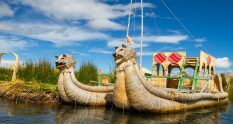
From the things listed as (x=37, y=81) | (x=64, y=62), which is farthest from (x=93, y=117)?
(x=37, y=81)

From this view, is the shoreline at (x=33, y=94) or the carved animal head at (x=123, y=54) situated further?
the shoreline at (x=33, y=94)

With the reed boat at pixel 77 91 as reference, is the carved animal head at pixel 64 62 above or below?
above

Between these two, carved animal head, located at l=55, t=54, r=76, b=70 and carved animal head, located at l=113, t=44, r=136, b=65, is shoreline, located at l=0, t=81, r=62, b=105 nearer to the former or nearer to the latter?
carved animal head, located at l=55, t=54, r=76, b=70

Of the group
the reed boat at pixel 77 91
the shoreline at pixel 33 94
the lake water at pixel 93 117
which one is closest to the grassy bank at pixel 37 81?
the shoreline at pixel 33 94

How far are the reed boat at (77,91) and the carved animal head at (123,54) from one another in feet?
8.16

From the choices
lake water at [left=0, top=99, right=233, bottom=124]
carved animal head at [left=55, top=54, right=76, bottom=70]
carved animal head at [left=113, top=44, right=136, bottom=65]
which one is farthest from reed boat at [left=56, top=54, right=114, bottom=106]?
carved animal head at [left=113, top=44, right=136, bottom=65]

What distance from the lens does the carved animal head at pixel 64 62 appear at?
43.6 ft

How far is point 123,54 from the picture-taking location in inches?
421

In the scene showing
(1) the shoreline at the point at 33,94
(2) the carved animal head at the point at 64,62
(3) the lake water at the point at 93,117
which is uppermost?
(2) the carved animal head at the point at 64,62

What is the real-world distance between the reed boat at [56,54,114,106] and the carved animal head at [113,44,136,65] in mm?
2486

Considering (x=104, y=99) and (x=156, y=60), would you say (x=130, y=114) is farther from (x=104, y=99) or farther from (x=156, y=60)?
(x=156, y=60)

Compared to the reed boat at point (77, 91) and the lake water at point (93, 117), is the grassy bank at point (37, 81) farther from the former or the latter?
the lake water at point (93, 117)

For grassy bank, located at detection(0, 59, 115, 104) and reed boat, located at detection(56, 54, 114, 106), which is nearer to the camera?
reed boat, located at detection(56, 54, 114, 106)

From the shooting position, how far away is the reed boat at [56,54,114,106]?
42.8 ft
